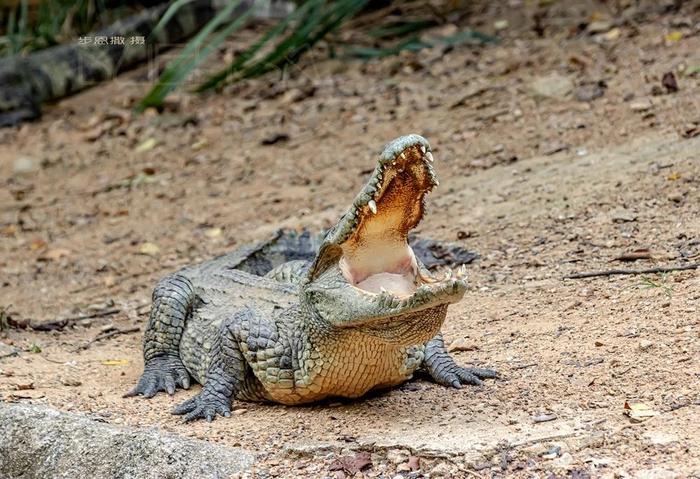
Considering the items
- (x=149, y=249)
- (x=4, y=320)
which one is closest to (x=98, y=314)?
(x=4, y=320)

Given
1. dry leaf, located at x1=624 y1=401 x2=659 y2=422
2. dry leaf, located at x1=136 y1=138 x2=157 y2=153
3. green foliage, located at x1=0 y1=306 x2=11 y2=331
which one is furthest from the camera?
dry leaf, located at x1=136 y1=138 x2=157 y2=153

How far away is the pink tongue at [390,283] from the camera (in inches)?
155

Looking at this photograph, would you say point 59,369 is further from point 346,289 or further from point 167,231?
point 167,231

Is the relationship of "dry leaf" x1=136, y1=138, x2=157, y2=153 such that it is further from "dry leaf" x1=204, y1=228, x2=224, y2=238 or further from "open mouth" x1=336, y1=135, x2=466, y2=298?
"open mouth" x1=336, y1=135, x2=466, y2=298

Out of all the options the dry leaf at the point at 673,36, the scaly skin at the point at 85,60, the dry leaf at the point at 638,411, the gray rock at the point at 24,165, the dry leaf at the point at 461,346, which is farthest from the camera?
the scaly skin at the point at 85,60

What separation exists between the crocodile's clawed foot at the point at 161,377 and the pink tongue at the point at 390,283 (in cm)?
134

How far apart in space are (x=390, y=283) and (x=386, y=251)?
0.12 meters

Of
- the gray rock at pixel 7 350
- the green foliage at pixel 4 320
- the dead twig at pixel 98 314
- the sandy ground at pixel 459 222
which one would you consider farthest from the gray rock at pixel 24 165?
the gray rock at pixel 7 350

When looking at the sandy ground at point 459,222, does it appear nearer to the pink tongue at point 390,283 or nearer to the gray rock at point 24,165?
the gray rock at point 24,165

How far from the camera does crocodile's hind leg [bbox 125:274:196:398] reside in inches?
202

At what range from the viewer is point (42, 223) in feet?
27.7

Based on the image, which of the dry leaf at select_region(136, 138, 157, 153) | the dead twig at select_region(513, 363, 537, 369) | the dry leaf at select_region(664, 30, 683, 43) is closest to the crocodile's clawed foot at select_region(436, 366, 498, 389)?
the dead twig at select_region(513, 363, 537, 369)

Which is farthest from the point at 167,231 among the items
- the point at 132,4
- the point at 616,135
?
the point at 132,4

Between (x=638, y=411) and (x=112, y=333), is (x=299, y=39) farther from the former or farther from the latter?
(x=638, y=411)
